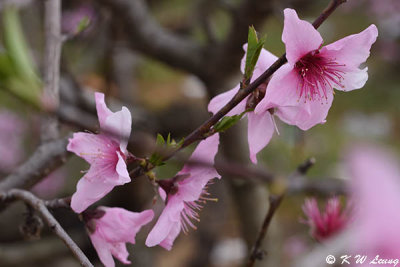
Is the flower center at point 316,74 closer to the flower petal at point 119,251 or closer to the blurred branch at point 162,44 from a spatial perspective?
the flower petal at point 119,251

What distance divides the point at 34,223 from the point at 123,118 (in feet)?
0.75

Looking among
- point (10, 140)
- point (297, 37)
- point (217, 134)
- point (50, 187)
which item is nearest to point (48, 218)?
point (217, 134)

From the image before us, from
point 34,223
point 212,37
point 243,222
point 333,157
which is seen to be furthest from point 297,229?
point 34,223

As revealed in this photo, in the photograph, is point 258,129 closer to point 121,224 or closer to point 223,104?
point 223,104

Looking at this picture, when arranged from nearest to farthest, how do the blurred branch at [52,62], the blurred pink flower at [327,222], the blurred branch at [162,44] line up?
the blurred pink flower at [327,222] → the blurred branch at [52,62] → the blurred branch at [162,44]

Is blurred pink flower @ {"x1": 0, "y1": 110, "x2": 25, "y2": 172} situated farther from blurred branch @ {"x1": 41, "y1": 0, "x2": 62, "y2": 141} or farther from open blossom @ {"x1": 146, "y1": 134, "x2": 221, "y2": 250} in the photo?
open blossom @ {"x1": 146, "y1": 134, "x2": 221, "y2": 250}

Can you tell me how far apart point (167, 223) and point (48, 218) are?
12cm

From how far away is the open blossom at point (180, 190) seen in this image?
1.43 ft

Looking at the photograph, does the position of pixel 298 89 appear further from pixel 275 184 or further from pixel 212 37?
pixel 212 37

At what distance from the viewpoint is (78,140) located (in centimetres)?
43

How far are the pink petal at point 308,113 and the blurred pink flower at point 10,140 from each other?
5.99 ft

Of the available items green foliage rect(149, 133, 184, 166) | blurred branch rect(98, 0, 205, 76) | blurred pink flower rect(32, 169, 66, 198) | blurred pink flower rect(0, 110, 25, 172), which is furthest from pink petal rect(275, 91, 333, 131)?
blurred pink flower rect(0, 110, 25, 172)

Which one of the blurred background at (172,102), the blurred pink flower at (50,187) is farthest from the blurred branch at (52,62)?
the blurred pink flower at (50,187)

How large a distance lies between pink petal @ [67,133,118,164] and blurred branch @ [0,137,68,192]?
0.67ft
